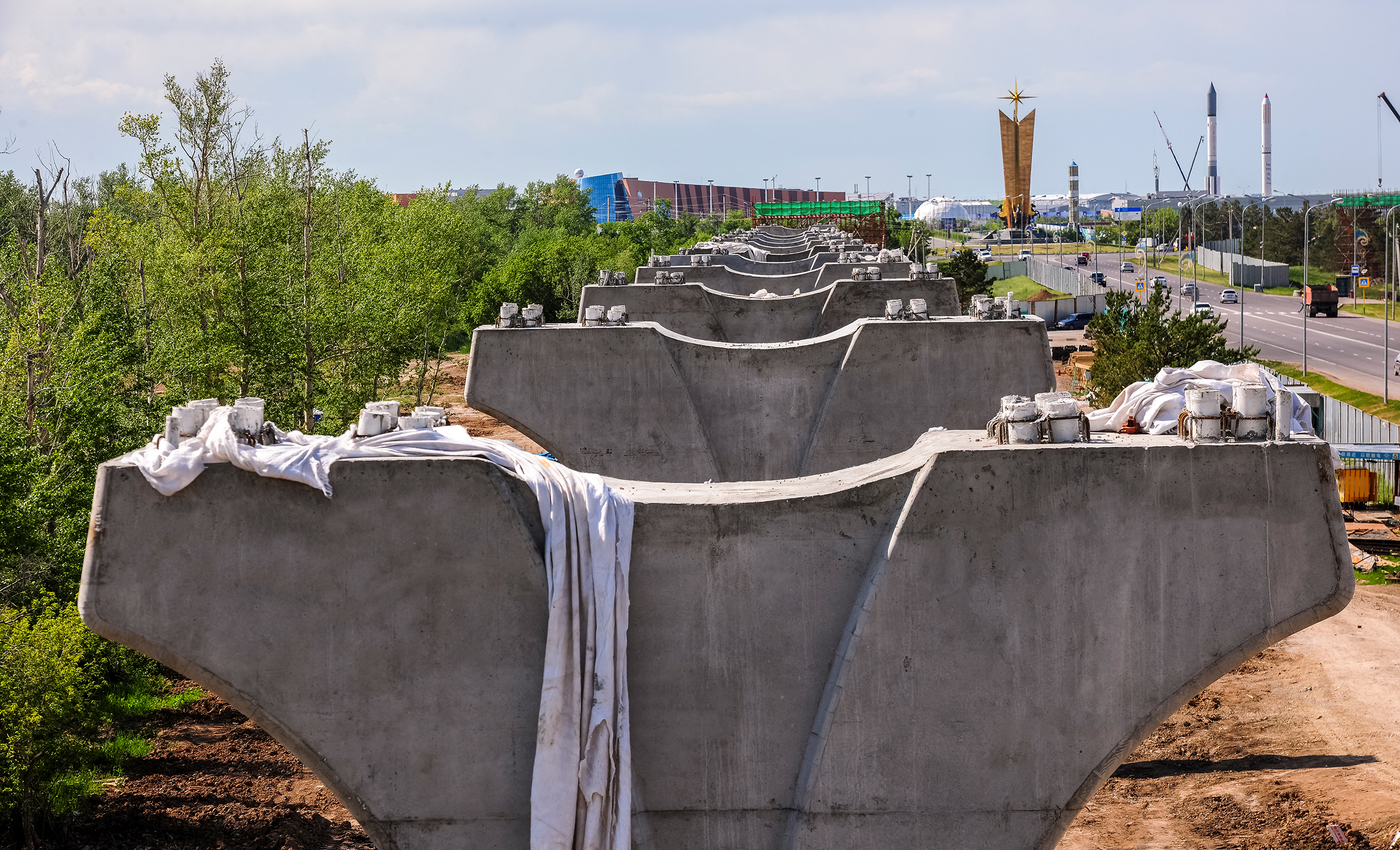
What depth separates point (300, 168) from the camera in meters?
53.9

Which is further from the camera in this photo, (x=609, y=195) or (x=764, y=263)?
(x=609, y=195)

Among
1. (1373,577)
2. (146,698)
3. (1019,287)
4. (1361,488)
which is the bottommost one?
(1373,577)

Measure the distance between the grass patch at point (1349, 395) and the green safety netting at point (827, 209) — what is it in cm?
4724

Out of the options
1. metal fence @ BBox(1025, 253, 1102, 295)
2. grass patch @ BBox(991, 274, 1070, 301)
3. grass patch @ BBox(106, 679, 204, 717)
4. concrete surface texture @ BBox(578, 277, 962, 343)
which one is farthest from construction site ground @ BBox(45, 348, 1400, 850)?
grass patch @ BBox(991, 274, 1070, 301)

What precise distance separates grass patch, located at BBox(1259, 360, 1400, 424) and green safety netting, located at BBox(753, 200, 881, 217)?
47.2 metres

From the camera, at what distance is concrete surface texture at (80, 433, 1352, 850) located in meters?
9.59

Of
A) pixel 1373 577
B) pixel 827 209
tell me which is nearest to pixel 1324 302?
Answer: pixel 827 209

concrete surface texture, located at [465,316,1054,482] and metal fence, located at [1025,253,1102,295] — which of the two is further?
metal fence, located at [1025,253,1102,295]

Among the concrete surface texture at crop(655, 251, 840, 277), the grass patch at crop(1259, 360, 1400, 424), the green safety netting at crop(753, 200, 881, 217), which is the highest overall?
the green safety netting at crop(753, 200, 881, 217)

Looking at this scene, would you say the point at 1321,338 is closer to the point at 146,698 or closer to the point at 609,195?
the point at 146,698

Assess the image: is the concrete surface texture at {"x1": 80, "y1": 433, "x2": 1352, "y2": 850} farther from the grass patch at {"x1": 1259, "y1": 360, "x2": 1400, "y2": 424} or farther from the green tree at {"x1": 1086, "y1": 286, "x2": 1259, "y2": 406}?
the grass patch at {"x1": 1259, "y1": 360, "x2": 1400, "y2": 424}

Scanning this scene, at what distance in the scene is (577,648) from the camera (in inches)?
378

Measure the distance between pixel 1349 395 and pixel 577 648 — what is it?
45.8m

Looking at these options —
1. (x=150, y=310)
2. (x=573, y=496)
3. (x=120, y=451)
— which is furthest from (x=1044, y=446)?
(x=150, y=310)
